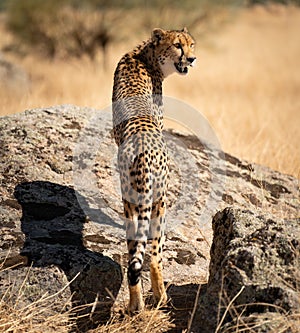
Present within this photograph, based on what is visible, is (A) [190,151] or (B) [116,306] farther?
(A) [190,151]

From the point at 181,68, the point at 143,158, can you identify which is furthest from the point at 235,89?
the point at 143,158

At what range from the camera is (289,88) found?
1517cm

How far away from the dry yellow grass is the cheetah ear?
255 cm

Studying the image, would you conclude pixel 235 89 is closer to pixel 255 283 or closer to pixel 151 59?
pixel 151 59

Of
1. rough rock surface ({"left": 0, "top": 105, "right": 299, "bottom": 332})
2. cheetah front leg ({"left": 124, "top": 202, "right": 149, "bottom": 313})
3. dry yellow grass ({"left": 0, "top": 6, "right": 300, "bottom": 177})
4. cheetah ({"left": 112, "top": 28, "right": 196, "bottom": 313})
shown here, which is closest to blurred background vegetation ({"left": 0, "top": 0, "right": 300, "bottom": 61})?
dry yellow grass ({"left": 0, "top": 6, "right": 300, "bottom": 177})

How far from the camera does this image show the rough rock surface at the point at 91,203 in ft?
12.4

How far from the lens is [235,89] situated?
1491 cm

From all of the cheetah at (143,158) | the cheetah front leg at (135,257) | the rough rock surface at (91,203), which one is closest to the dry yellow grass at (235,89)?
the rough rock surface at (91,203)

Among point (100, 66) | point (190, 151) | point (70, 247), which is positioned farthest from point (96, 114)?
point (100, 66)

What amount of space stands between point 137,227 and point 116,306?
1.80 ft

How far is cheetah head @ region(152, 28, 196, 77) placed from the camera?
467cm

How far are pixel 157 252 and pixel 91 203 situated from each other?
39.9 inches

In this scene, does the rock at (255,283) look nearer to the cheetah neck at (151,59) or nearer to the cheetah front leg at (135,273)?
the cheetah front leg at (135,273)

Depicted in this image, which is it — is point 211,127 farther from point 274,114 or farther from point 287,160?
point 274,114
